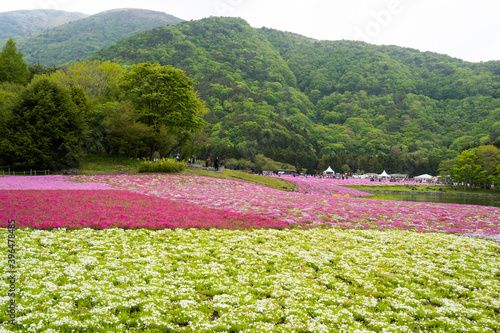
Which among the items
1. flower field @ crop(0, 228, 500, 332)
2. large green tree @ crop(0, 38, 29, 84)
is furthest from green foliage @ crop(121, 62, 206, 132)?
flower field @ crop(0, 228, 500, 332)

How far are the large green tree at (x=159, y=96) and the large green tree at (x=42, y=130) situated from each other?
10611mm

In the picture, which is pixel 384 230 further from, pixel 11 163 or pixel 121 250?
pixel 11 163

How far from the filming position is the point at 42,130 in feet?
116

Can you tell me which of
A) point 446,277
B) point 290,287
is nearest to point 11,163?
point 290,287

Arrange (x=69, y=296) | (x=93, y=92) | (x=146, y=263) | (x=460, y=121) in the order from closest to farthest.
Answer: (x=69, y=296)
(x=146, y=263)
(x=93, y=92)
(x=460, y=121)

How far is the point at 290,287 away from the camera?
909 centimetres

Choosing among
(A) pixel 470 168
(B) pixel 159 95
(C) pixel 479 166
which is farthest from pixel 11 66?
(C) pixel 479 166

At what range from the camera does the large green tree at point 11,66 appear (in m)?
61.7

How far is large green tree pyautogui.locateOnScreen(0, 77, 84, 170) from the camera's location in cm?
3450

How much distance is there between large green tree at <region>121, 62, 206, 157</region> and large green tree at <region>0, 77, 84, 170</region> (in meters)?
10.6

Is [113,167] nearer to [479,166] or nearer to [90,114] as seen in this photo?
[90,114]

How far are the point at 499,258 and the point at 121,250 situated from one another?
51.1 feet

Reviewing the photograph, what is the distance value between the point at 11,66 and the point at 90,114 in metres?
35.1

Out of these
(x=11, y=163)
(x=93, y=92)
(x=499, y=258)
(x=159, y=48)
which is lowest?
(x=499, y=258)
